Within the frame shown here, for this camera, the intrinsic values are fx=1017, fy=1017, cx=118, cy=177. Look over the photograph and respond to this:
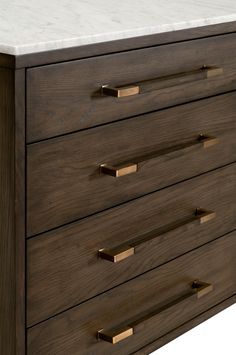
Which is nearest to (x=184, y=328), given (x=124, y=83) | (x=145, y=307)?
(x=145, y=307)

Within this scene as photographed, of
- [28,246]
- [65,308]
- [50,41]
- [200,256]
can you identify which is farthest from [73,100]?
[200,256]

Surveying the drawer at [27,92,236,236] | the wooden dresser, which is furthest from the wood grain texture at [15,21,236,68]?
the drawer at [27,92,236,236]

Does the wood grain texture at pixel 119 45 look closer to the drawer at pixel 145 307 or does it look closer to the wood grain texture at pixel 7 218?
the wood grain texture at pixel 7 218

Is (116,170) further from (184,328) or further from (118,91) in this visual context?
(184,328)

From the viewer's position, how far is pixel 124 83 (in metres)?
2.09

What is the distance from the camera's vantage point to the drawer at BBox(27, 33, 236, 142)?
1908mm

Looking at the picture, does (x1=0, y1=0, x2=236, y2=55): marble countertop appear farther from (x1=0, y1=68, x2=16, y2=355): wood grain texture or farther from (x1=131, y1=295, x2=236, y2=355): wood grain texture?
(x1=131, y1=295, x2=236, y2=355): wood grain texture

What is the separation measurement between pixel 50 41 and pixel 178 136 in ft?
1.70

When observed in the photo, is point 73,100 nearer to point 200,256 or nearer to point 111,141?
point 111,141

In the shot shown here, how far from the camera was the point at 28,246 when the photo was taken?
196 centimetres

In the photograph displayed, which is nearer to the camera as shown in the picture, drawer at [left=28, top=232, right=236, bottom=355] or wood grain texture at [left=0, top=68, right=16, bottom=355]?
wood grain texture at [left=0, top=68, right=16, bottom=355]

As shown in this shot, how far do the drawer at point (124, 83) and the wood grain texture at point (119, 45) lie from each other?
0.04 feet

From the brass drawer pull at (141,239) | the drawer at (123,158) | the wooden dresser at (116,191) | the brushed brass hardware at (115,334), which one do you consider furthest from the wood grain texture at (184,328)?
the drawer at (123,158)

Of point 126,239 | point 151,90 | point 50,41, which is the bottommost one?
point 126,239
